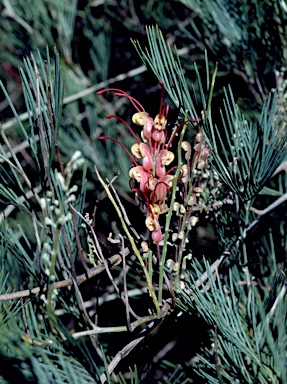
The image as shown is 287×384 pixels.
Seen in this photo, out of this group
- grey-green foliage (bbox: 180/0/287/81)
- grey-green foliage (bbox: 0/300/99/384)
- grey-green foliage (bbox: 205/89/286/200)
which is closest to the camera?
grey-green foliage (bbox: 0/300/99/384)

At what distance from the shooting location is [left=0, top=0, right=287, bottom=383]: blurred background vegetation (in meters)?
0.58

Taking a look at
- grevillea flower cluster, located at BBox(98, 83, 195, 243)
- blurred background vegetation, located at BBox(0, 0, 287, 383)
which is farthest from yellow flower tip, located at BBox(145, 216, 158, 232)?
blurred background vegetation, located at BBox(0, 0, 287, 383)

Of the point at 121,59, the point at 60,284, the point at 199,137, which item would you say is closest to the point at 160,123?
the point at 199,137

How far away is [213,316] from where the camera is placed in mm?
335

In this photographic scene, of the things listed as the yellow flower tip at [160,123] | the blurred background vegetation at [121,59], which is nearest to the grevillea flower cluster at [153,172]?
the yellow flower tip at [160,123]

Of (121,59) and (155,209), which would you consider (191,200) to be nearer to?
(155,209)

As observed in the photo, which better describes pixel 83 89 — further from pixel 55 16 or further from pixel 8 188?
pixel 8 188

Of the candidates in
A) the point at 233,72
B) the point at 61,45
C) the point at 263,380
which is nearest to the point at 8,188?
the point at 263,380

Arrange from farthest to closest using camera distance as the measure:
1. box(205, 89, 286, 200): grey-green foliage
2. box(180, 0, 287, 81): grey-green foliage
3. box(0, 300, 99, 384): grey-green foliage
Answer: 1. box(180, 0, 287, 81): grey-green foliage
2. box(205, 89, 286, 200): grey-green foliage
3. box(0, 300, 99, 384): grey-green foliage

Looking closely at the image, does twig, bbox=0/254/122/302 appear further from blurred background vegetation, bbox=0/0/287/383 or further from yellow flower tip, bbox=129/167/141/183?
blurred background vegetation, bbox=0/0/287/383

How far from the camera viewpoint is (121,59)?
810 mm

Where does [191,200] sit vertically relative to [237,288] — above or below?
above

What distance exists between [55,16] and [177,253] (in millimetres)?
606

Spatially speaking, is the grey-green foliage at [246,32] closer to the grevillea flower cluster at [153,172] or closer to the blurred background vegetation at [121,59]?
the blurred background vegetation at [121,59]
